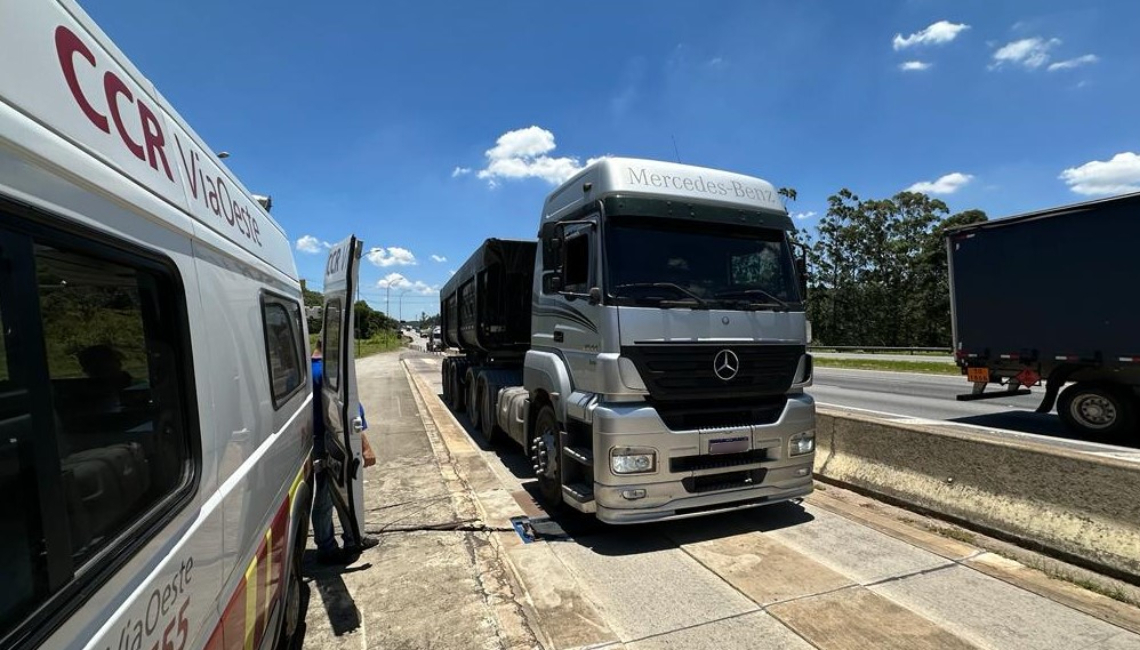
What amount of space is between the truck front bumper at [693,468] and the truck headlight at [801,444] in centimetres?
5

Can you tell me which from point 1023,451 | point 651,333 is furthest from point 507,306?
point 1023,451

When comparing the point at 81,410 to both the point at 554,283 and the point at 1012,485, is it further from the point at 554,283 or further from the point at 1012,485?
the point at 1012,485

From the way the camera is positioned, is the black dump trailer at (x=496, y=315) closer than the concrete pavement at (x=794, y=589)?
No

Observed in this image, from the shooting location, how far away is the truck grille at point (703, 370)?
4973mm

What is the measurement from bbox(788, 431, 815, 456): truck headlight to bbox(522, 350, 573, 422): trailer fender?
2.12m

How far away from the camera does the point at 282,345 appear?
12.5 feet

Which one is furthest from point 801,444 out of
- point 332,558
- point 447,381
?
point 447,381

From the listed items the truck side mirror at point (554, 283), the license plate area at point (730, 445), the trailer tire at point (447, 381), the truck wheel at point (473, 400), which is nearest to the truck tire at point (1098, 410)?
the license plate area at point (730, 445)

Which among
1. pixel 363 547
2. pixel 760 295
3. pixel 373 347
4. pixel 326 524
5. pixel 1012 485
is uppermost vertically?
pixel 760 295

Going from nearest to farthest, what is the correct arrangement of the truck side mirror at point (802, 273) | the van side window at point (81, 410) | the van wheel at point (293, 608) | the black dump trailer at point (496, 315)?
the van side window at point (81, 410) < the van wheel at point (293, 608) < the truck side mirror at point (802, 273) < the black dump trailer at point (496, 315)

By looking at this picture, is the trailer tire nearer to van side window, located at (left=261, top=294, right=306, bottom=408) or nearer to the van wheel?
van side window, located at (left=261, top=294, right=306, bottom=408)

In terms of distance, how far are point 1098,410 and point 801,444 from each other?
23.7ft

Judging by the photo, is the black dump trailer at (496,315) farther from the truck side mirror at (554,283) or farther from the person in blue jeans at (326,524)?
the person in blue jeans at (326,524)

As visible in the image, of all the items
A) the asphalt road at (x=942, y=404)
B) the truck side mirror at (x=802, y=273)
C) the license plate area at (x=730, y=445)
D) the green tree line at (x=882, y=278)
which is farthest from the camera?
the green tree line at (x=882, y=278)
